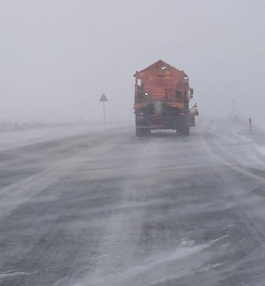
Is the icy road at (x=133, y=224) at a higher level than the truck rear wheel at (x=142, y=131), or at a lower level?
higher

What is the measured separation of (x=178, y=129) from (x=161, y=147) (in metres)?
8.30

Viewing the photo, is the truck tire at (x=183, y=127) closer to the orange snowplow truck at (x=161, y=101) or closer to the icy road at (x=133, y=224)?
the orange snowplow truck at (x=161, y=101)

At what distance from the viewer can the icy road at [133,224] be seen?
21.1ft

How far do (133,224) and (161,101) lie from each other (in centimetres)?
2295

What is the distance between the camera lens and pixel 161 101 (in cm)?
3150

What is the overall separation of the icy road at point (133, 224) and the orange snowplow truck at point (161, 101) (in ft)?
47.9

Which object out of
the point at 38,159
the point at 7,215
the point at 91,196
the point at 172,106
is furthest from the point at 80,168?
the point at 172,106

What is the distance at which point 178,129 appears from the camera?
105 ft

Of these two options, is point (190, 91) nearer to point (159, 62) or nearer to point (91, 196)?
point (159, 62)

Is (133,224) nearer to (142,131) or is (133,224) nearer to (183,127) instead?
(142,131)

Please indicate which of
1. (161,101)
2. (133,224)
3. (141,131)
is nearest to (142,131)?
(141,131)

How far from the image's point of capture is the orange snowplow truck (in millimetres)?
31594

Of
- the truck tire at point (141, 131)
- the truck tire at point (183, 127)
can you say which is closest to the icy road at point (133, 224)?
the truck tire at point (141, 131)

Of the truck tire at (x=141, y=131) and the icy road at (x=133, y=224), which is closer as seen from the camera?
the icy road at (x=133, y=224)
